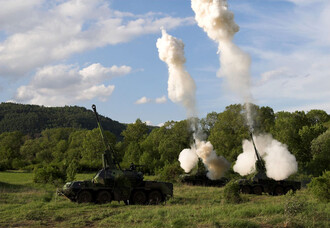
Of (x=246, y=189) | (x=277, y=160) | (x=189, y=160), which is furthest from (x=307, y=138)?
(x=246, y=189)

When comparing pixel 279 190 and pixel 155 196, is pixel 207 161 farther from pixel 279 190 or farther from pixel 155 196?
pixel 155 196

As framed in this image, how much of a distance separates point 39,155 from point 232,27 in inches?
2878

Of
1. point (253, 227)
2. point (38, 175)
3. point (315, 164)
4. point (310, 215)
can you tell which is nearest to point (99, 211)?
point (253, 227)

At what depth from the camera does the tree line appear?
145 ft

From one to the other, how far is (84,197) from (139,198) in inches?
135

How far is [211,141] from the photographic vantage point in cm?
5553

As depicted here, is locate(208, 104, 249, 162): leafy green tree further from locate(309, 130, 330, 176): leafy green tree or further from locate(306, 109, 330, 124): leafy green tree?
locate(306, 109, 330, 124): leafy green tree

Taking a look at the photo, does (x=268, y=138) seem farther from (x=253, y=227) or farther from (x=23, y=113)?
(x=23, y=113)

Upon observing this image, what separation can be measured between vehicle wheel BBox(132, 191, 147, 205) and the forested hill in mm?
136257

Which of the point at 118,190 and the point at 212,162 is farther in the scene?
the point at 212,162

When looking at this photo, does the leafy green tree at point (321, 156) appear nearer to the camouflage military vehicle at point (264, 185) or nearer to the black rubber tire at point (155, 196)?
the camouflage military vehicle at point (264, 185)

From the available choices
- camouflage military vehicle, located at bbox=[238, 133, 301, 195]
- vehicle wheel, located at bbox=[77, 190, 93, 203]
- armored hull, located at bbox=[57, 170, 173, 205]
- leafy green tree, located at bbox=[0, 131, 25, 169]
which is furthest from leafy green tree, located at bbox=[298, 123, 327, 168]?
leafy green tree, located at bbox=[0, 131, 25, 169]

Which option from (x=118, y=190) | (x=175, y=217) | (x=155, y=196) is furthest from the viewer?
(x=155, y=196)

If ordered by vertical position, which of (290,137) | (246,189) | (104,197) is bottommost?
(246,189)
